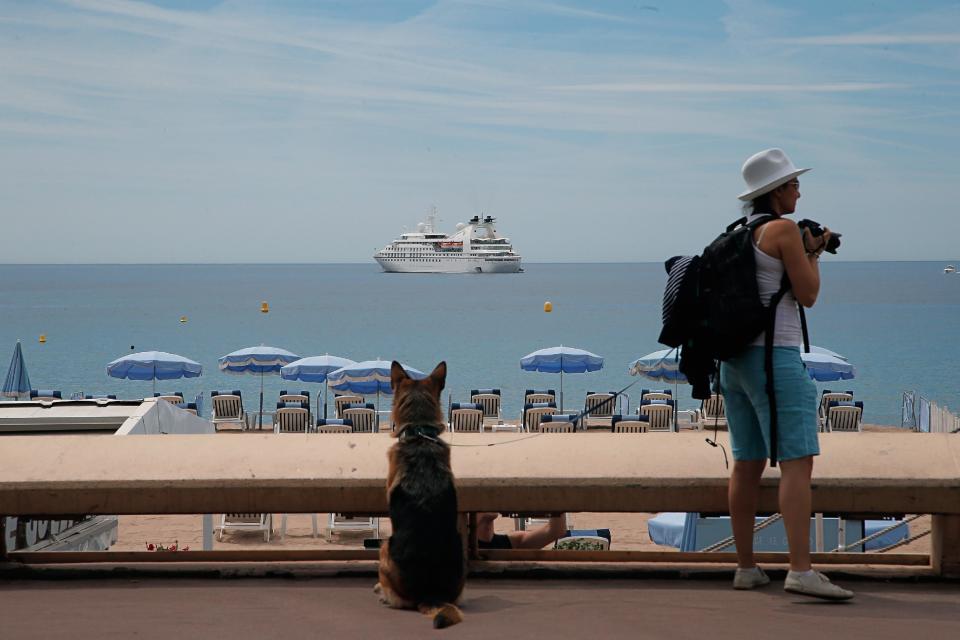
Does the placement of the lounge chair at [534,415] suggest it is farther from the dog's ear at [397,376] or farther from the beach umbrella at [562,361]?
the dog's ear at [397,376]

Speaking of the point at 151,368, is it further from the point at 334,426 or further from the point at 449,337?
the point at 449,337

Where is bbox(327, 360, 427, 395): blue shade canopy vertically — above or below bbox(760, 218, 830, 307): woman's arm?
below

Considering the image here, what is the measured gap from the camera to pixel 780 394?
2791 millimetres

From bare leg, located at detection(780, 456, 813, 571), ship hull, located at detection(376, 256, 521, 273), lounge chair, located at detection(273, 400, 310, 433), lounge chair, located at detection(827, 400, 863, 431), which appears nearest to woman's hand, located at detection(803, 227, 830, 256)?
bare leg, located at detection(780, 456, 813, 571)

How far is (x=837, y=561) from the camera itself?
128 inches

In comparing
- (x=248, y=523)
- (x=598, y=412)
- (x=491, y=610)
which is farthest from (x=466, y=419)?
(x=491, y=610)

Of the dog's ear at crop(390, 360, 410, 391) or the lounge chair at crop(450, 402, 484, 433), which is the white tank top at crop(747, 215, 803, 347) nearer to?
A: the dog's ear at crop(390, 360, 410, 391)

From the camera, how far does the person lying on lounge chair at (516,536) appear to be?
329cm

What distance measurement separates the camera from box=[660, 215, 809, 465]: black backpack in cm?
280

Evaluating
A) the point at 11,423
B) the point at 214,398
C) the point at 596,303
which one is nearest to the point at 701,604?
the point at 11,423

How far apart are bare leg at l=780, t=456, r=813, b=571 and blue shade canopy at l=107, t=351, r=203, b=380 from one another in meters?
17.2

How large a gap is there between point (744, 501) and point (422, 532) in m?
0.94

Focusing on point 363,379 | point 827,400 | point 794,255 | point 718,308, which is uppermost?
point 794,255

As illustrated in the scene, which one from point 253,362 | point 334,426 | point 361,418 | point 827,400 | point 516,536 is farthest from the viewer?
point 253,362
